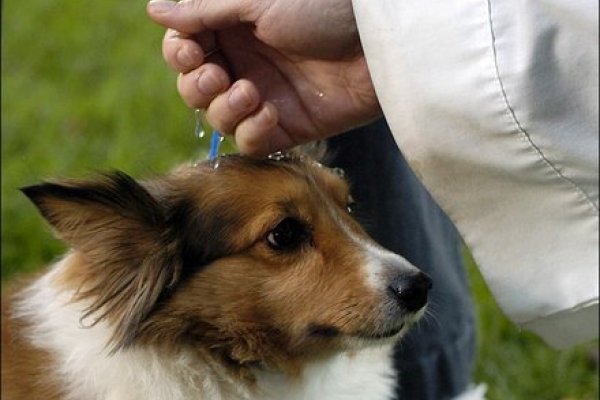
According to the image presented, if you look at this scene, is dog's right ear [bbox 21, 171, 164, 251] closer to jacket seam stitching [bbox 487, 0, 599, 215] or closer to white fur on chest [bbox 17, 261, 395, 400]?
white fur on chest [bbox 17, 261, 395, 400]

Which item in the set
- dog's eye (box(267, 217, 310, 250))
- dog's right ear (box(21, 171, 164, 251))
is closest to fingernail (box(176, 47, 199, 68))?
dog's right ear (box(21, 171, 164, 251))

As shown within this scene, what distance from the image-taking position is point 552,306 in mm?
2514

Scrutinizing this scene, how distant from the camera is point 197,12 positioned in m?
2.85

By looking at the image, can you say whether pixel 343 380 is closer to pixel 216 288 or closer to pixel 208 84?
pixel 216 288

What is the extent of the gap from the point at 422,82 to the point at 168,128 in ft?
10.7

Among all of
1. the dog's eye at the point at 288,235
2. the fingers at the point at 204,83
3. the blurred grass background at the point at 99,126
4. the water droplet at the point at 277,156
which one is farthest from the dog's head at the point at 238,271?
the blurred grass background at the point at 99,126

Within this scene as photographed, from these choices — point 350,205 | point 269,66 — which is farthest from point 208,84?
point 350,205

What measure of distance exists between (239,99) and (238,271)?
45 cm

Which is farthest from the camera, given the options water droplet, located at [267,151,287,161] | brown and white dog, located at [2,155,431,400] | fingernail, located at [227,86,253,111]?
water droplet, located at [267,151,287,161]

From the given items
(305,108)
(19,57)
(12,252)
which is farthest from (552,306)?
(19,57)

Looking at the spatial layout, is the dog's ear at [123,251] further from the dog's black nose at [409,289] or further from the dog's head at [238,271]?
the dog's black nose at [409,289]

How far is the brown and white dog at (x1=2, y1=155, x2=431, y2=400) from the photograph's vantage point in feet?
9.04

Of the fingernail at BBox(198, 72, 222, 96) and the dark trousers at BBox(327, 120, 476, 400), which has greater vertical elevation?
the fingernail at BBox(198, 72, 222, 96)

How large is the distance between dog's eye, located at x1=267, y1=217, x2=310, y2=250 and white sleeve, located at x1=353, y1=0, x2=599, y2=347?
37 centimetres
